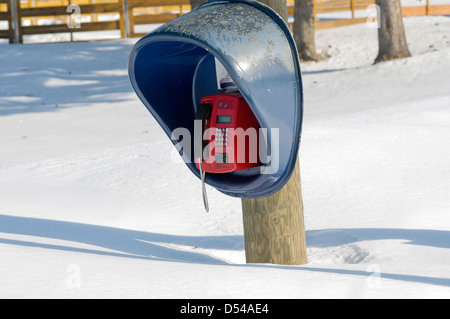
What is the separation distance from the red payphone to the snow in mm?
521

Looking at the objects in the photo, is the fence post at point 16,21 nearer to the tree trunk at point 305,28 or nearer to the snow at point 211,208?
the snow at point 211,208

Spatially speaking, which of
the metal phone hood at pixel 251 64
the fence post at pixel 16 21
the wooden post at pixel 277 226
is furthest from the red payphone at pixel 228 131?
the fence post at pixel 16 21

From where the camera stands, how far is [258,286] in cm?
306

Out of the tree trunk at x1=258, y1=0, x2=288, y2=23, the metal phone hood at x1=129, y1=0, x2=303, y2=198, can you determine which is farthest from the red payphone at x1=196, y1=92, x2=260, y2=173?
the tree trunk at x1=258, y1=0, x2=288, y2=23

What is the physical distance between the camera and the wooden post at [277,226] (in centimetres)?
405

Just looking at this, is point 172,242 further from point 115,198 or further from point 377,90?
point 377,90

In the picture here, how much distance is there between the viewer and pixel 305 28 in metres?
14.5

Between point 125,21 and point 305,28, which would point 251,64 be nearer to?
point 305,28

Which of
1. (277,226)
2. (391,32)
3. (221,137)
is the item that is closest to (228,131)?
(221,137)

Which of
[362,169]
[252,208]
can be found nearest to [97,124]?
[362,169]

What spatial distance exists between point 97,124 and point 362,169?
5.21m

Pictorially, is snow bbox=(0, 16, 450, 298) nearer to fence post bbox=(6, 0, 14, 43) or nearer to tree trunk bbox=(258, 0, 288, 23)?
tree trunk bbox=(258, 0, 288, 23)

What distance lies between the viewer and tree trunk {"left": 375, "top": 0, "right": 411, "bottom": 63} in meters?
12.7

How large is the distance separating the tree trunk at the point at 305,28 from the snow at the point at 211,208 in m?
3.10
